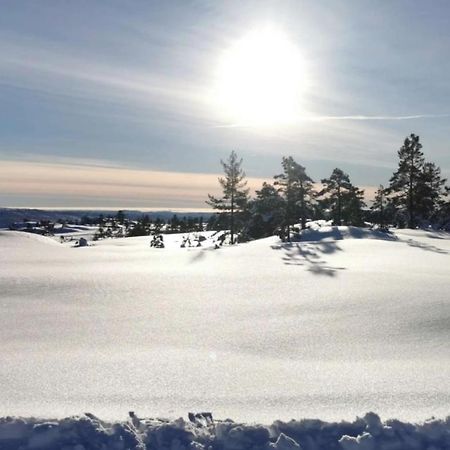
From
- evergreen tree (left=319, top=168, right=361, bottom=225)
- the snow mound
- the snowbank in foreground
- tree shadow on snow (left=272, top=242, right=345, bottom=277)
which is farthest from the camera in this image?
evergreen tree (left=319, top=168, right=361, bottom=225)

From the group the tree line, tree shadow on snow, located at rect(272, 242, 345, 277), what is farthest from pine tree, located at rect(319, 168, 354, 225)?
tree shadow on snow, located at rect(272, 242, 345, 277)

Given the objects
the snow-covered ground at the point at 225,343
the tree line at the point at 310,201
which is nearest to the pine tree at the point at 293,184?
the tree line at the point at 310,201

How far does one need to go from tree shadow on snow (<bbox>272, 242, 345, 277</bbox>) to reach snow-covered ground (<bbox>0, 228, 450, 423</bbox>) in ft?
2.95

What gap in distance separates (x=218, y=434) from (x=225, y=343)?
2.49 meters

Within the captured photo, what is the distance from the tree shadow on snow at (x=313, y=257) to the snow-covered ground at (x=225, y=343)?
90 cm

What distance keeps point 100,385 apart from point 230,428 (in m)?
1.56

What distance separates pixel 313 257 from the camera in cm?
1700

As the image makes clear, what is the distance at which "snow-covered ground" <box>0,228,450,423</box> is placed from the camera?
4.28 metres

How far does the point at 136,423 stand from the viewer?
369cm

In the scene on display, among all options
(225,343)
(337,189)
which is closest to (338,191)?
(337,189)

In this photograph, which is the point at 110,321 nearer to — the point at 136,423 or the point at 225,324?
the point at 225,324

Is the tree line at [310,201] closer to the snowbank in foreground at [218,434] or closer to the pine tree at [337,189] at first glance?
the pine tree at [337,189]

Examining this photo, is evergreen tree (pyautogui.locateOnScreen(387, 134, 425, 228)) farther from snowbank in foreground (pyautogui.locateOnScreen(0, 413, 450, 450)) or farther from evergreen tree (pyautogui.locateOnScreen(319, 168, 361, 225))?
snowbank in foreground (pyautogui.locateOnScreen(0, 413, 450, 450))

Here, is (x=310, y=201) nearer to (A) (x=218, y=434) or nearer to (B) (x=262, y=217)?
(B) (x=262, y=217)
